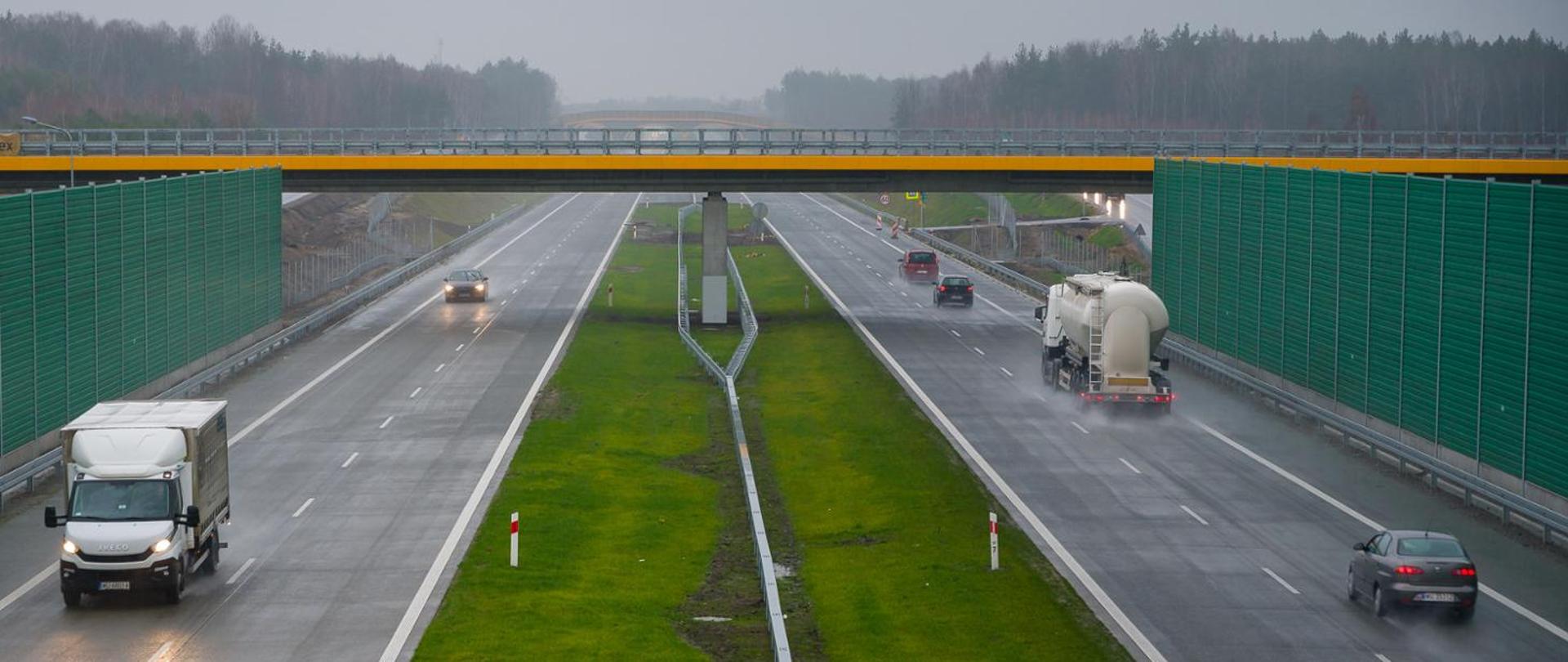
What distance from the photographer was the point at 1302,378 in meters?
50.6

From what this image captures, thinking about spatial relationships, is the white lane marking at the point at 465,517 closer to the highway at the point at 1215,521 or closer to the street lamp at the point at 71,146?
the highway at the point at 1215,521

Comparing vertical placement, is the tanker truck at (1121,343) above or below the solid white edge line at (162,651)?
above

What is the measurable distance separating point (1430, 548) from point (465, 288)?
195 feet

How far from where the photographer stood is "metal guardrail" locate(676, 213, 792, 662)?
84.8 ft

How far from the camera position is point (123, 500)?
2806cm

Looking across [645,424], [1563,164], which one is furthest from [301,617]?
[1563,164]

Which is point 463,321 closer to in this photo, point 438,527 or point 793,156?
point 793,156

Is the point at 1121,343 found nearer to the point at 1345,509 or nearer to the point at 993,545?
the point at 1345,509

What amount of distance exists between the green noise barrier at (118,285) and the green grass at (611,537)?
33.2 feet

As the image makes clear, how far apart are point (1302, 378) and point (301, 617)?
1226 inches

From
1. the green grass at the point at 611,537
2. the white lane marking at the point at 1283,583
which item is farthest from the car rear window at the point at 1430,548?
the green grass at the point at 611,537

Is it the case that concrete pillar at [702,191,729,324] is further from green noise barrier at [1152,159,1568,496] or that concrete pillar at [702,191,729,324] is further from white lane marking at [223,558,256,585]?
white lane marking at [223,558,256,585]

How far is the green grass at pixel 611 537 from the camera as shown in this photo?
1057 inches

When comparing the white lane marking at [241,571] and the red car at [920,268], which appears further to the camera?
the red car at [920,268]
